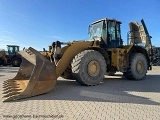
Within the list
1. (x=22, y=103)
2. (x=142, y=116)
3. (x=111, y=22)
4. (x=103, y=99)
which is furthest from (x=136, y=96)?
(x=111, y=22)

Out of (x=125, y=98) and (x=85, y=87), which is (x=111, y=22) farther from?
(x=125, y=98)

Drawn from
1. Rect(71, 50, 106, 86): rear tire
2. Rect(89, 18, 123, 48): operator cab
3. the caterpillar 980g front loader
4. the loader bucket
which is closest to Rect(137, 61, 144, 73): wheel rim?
the caterpillar 980g front loader

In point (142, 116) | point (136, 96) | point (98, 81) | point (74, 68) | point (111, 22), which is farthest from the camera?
point (111, 22)

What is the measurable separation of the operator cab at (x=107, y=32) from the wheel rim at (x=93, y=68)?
156 cm

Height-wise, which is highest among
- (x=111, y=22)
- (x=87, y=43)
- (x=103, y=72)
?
(x=111, y=22)

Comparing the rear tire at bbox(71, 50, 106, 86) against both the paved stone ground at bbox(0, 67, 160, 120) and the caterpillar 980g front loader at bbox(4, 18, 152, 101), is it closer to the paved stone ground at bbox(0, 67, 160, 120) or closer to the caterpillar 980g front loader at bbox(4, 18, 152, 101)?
the caterpillar 980g front loader at bbox(4, 18, 152, 101)

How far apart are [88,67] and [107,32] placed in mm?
2472

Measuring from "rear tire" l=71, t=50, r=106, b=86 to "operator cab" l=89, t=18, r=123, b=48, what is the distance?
1433mm

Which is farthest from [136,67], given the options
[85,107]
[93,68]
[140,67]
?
[85,107]

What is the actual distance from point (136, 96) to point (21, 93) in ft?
11.6

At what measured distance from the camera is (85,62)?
7902 millimetres

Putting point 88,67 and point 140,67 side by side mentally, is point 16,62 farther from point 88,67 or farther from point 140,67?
point 88,67

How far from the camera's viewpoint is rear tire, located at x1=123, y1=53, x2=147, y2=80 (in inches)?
400

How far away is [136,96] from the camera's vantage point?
21.1 ft
